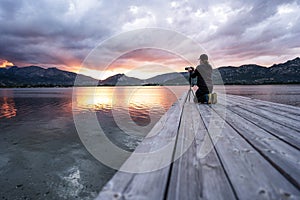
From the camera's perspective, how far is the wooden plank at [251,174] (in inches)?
49.4

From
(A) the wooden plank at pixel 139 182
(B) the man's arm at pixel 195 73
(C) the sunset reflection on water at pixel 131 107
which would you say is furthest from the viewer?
(C) the sunset reflection on water at pixel 131 107

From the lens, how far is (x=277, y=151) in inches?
80.0

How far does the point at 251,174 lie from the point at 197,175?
0.49 m

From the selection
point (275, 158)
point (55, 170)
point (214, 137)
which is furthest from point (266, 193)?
point (55, 170)

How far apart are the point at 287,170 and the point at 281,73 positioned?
Result: 229 metres

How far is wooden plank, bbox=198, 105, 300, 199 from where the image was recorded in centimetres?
126

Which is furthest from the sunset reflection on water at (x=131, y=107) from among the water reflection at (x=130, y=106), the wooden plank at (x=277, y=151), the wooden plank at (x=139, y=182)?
the wooden plank at (x=139, y=182)

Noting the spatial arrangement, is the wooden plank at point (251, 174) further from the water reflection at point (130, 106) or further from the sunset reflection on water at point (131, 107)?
the water reflection at point (130, 106)

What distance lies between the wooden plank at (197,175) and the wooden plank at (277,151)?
1.84ft

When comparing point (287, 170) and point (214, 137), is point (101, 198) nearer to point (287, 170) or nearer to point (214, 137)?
point (287, 170)

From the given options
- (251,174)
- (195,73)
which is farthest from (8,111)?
(251,174)

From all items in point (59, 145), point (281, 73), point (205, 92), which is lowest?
point (59, 145)

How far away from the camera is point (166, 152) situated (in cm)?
203

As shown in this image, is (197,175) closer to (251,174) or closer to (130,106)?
(251,174)
